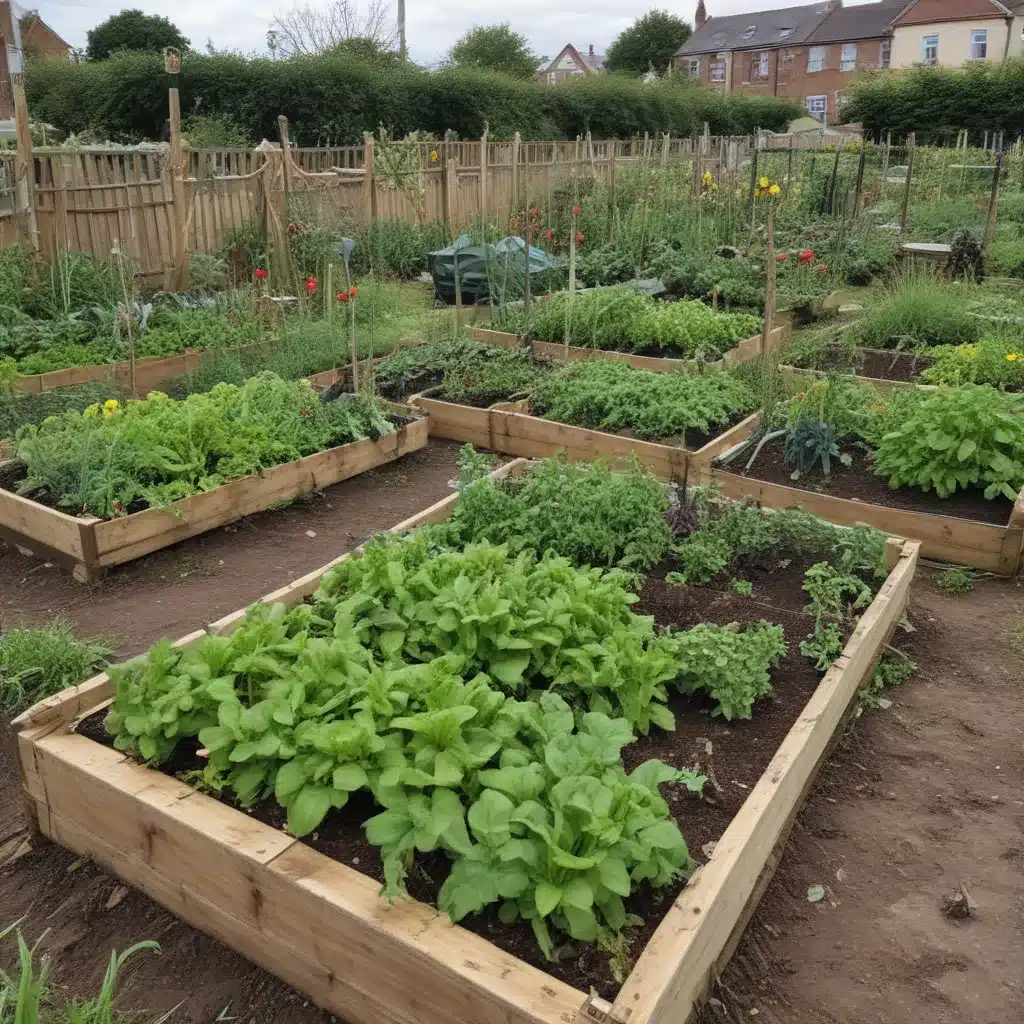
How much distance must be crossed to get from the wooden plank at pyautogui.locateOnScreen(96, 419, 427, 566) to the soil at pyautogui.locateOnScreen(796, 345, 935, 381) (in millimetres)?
3600

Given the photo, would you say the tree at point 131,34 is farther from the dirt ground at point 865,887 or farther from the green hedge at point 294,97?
the dirt ground at point 865,887

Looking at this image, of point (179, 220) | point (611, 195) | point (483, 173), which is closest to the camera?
point (179, 220)

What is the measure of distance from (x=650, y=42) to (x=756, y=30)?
29.8 feet

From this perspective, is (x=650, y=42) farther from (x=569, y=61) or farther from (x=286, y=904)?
(x=286, y=904)

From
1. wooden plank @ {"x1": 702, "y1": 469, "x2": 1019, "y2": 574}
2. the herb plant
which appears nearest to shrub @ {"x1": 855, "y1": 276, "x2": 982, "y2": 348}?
the herb plant

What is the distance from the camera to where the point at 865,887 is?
9.72 ft

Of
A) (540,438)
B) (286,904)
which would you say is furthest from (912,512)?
(286,904)

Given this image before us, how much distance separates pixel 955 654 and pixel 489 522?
87.7 inches

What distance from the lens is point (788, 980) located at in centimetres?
262

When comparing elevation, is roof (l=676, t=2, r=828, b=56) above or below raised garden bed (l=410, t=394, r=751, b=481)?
above

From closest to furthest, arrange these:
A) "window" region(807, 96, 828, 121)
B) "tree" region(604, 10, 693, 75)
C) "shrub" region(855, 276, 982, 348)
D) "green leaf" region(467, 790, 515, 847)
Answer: "green leaf" region(467, 790, 515, 847), "shrub" region(855, 276, 982, 348), "window" region(807, 96, 828, 121), "tree" region(604, 10, 693, 75)

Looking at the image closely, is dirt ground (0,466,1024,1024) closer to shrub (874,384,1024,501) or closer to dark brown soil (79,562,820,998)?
dark brown soil (79,562,820,998)

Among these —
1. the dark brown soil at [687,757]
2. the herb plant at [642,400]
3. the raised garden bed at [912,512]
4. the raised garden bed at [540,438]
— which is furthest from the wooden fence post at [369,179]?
the dark brown soil at [687,757]

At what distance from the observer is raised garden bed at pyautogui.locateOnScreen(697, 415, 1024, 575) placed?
500 centimetres
